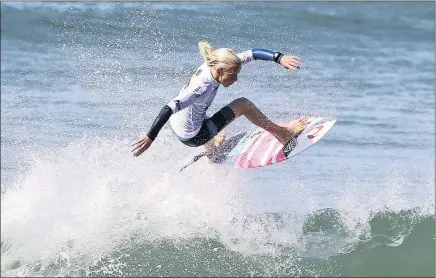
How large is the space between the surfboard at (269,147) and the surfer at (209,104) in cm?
8

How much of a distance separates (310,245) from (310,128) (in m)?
0.99

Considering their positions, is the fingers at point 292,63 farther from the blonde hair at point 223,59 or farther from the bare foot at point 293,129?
the bare foot at point 293,129

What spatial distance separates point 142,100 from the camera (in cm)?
1031

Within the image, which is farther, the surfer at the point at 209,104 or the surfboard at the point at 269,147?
the surfboard at the point at 269,147

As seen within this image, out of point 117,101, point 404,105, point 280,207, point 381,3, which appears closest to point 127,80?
point 117,101

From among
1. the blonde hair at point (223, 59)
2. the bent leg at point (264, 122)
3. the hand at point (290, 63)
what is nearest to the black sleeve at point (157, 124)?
the blonde hair at point (223, 59)

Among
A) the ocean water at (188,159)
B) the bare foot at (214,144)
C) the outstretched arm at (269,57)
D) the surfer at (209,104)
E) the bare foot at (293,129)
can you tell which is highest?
the outstretched arm at (269,57)

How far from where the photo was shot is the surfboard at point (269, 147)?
721cm

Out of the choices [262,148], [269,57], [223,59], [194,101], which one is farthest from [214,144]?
[223,59]

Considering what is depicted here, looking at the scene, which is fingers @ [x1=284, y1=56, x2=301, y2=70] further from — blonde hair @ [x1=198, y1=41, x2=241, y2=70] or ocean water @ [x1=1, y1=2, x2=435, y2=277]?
ocean water @ [x1=1, y1=2, x2=435, y2=277]

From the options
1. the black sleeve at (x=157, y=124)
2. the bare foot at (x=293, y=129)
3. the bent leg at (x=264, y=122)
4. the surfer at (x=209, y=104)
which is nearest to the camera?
the black sleeve at (x=157, y=124)

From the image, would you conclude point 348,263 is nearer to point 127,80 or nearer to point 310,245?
→ point 310,245

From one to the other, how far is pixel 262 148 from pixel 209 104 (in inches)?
32.5

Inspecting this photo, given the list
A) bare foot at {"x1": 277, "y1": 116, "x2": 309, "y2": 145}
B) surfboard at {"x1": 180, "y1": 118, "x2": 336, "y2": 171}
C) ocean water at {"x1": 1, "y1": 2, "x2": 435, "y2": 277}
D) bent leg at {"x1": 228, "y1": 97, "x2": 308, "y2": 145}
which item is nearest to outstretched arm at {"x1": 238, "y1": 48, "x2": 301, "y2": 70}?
bent leg at {"x1": 228, "y1": 97, "x2": 308, "y2": 145}
